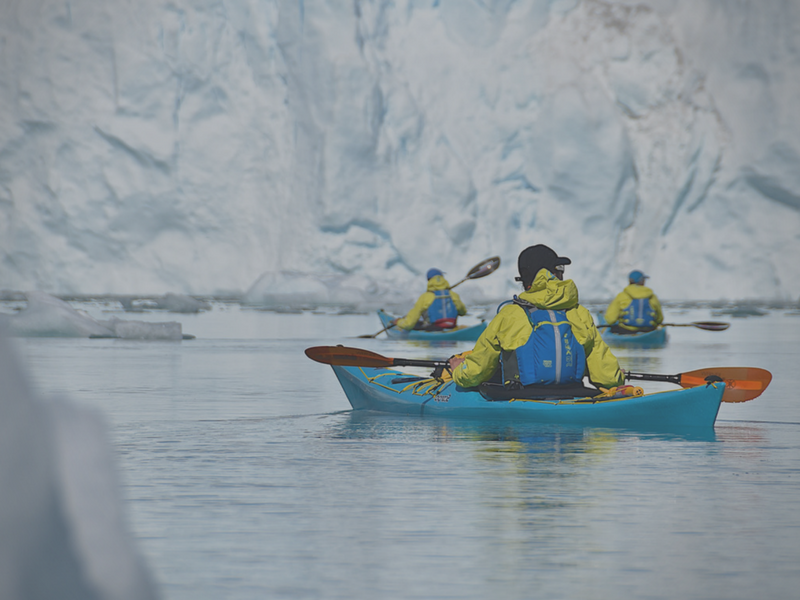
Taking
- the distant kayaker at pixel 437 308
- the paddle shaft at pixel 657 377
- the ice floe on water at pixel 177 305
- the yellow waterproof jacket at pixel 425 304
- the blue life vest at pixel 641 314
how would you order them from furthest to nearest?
the ice floe on water at pixel 177 305 < the blue life vest at pixel 641 314 < the distant kayaker at pixel 437 308 < the yellow waterproof jacket at pixel 425 304 < the paddle shaft at pixel 657 377

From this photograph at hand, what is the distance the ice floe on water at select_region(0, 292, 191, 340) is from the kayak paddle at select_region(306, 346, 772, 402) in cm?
633

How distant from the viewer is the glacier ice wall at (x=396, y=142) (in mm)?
24766

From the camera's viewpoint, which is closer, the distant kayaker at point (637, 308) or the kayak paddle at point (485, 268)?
the kayak paddle at point (485, 268)

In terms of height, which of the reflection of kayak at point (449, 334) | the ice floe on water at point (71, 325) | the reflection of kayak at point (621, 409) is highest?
the ice floe on water at point (71, 325)

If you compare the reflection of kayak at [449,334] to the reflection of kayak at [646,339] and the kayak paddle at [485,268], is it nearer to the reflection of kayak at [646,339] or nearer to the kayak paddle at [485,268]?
the kayak paddle at [485,268]

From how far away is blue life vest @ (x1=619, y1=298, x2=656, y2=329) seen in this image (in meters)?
12.9

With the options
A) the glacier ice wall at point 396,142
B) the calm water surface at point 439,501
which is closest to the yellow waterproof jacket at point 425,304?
the calm water surface at point 439,501

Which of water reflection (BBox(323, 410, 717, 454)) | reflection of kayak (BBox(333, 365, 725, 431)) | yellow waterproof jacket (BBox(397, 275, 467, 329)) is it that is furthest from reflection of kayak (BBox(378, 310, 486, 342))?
reflection of kayak (BBox(333, 365, 725, 431))

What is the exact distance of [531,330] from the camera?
5203 mm

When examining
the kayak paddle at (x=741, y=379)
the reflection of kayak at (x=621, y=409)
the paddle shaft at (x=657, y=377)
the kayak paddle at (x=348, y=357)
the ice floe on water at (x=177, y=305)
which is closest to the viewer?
the reflection of kayak at (x=621, y=409)

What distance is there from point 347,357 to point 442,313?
6409 millimetres

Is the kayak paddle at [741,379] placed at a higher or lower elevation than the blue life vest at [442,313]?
lower

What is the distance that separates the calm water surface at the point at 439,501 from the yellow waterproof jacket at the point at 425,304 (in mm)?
5345

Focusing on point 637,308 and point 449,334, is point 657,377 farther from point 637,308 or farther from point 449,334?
point 637,308
